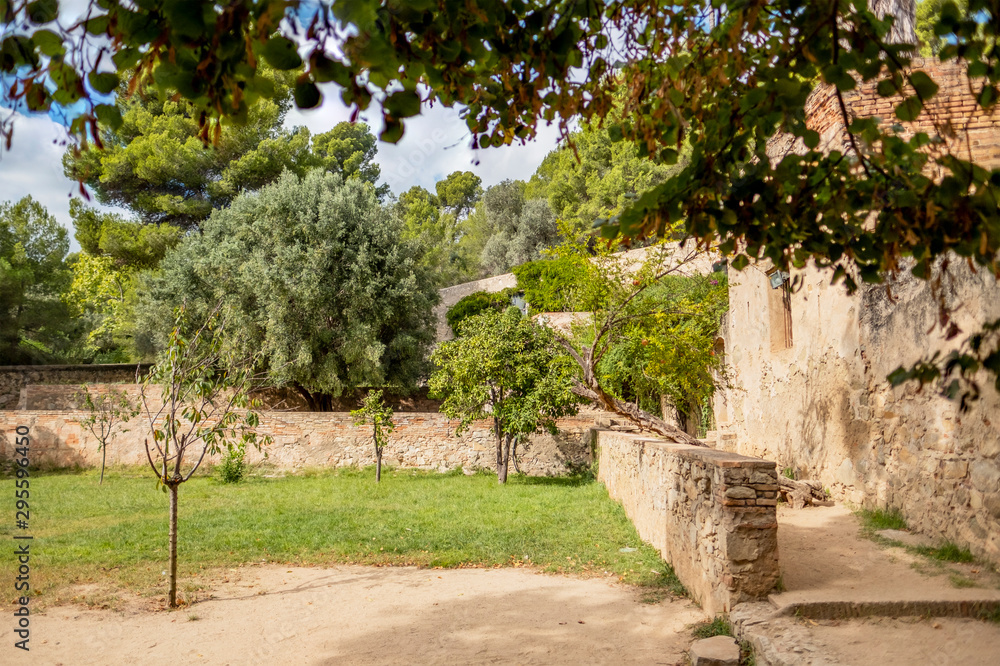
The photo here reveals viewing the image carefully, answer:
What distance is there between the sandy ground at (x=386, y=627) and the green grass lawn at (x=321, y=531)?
55cm

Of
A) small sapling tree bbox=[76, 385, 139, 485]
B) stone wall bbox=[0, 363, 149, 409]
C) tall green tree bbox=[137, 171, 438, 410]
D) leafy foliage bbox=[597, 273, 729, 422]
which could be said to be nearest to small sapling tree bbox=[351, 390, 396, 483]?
tall green tree bbox=[137, 171, 438, 410]

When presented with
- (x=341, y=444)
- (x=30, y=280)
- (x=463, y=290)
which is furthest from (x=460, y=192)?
(x=341, y=444)

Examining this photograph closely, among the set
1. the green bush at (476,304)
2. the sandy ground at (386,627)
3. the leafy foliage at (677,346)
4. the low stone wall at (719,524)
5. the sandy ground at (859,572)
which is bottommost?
the sandy ground at (386,627)

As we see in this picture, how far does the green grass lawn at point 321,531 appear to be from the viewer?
713 centimetres

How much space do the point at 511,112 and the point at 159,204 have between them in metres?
25.5

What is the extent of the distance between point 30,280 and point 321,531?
68.2 feet

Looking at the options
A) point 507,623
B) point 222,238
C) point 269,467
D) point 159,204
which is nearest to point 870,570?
point 507,623

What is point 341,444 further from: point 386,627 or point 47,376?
point 47,376

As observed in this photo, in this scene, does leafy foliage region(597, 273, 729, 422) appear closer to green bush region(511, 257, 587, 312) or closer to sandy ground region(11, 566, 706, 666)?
sandy ground region(11, 566, 706, 666)

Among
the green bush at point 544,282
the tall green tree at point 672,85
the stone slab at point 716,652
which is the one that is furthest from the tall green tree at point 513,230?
the tall green tree at point 672,85

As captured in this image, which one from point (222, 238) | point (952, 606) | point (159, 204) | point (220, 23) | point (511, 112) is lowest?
point (952, 606)

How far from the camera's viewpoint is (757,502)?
4973 mm

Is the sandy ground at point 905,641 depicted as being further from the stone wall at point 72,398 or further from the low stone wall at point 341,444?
the stone wall at point 72,398

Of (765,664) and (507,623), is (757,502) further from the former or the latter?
(507,623)
